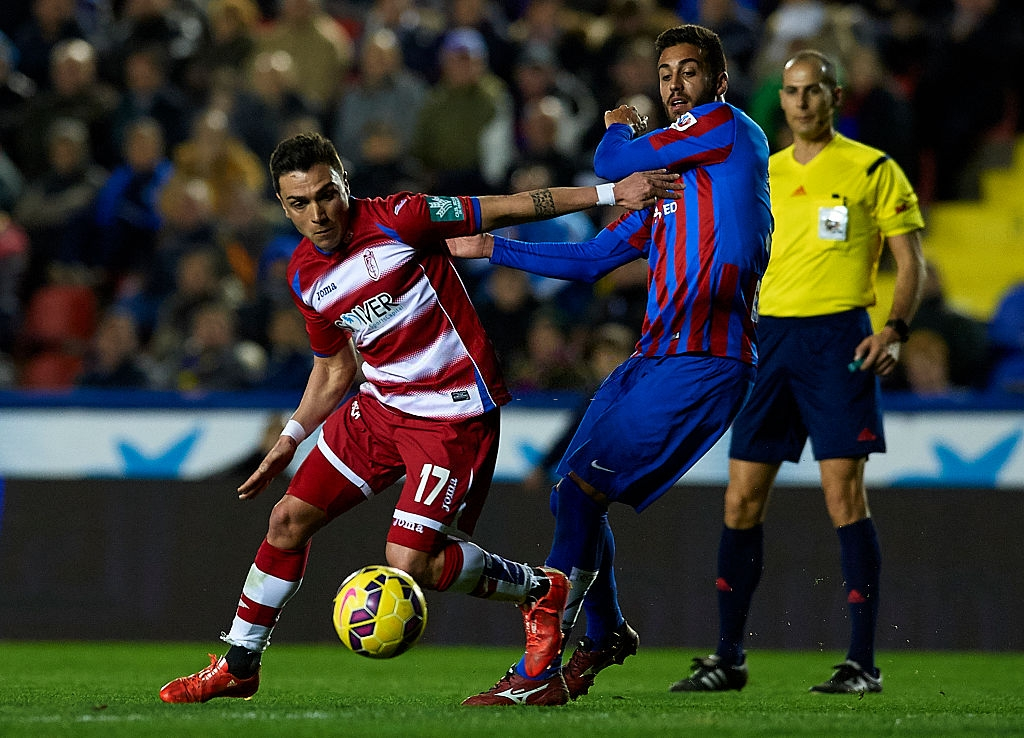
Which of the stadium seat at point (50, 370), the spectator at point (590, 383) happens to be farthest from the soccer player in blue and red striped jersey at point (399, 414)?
the stadium seat at point (50, 370)

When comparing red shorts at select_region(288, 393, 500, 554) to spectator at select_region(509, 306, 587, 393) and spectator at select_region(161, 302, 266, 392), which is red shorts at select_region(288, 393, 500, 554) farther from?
spectator at select_region(161, 302, 266, 392)

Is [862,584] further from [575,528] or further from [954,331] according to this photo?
[954,331]

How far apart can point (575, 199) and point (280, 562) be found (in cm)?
168

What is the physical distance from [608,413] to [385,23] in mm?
8247

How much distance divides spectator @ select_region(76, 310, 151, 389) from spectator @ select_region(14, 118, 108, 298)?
1.16 m

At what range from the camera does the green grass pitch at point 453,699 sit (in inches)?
193

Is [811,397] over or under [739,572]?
over

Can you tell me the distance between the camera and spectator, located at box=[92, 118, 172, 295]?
12031mm

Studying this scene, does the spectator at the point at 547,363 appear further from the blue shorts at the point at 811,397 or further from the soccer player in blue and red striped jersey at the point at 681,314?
the soccer player in blue and red striped jersey at the point at 681,314

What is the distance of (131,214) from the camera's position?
39.5 ft

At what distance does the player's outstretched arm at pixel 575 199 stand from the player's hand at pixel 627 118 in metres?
0.30

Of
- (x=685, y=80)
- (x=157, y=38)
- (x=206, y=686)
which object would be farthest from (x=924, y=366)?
(x=157, y=38)

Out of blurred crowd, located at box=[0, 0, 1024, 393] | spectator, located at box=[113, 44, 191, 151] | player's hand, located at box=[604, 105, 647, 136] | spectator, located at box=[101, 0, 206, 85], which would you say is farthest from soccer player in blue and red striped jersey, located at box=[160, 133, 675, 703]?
spectator, located at box=[101, 0, 206, 85]

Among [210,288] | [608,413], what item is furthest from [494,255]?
[210,288]
